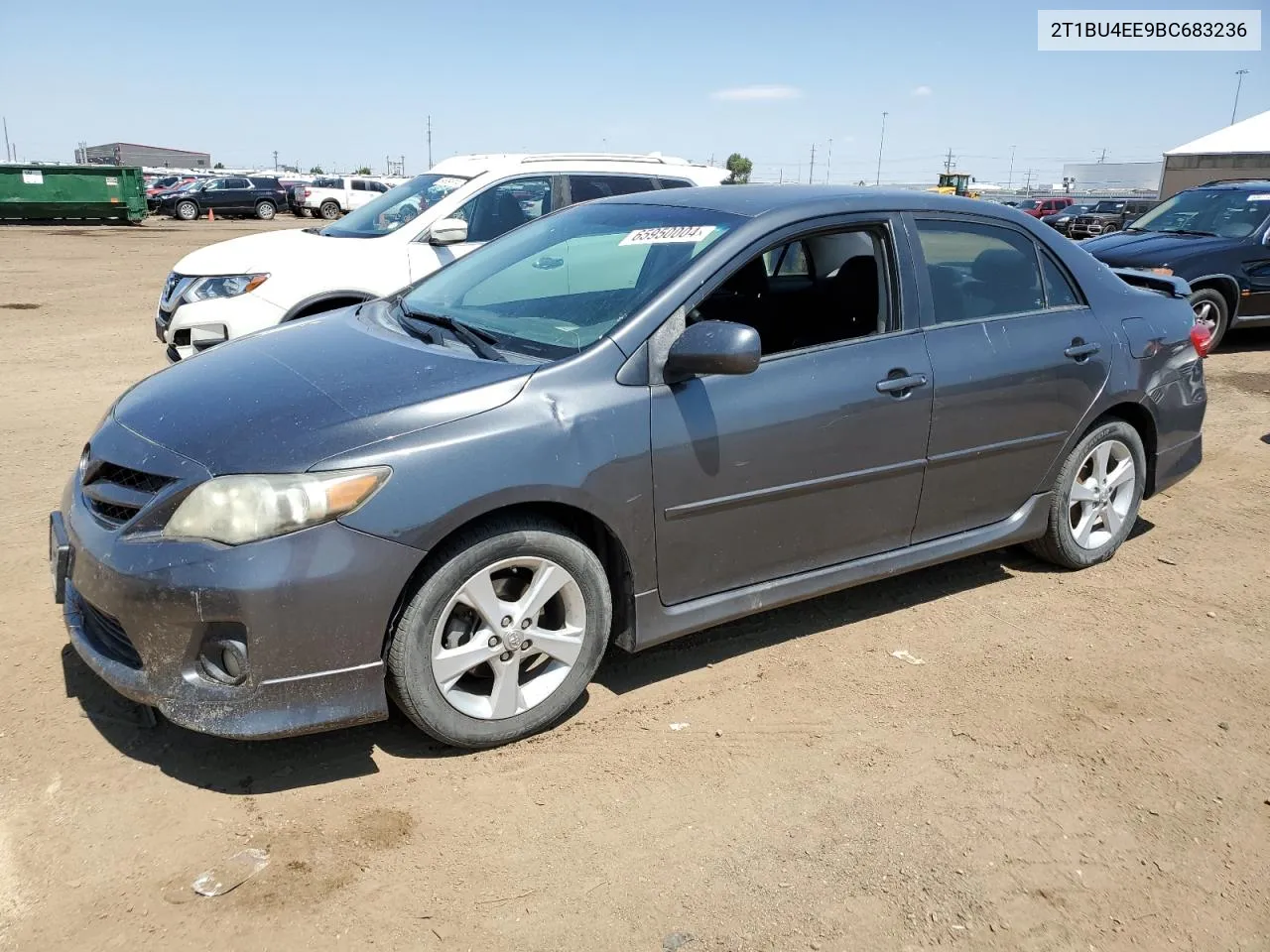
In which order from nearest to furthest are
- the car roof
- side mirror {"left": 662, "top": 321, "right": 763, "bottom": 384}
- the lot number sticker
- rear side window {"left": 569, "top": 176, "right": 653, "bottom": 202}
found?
1. side mirror {"left": 662, "top": 321, "right": 763, "bottom": 384}
2. the lot number sticker
3. the car roof
4. rear side window {"left": 569, "top": 176, "right": 653, "bottom": 202}

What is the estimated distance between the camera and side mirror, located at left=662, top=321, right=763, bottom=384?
327 centimetres

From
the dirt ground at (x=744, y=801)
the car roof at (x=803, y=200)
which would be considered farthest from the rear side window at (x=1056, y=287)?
the dirt ground at (x=744, y=801)

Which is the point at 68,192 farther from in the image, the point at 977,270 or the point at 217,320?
the point at 977,270

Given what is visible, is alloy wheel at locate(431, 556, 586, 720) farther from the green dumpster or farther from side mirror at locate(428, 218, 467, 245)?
the green dumpster

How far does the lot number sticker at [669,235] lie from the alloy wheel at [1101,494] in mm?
2124

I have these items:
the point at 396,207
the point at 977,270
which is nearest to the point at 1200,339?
the point at 977,270

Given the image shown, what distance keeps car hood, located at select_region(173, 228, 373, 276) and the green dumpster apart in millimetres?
27773

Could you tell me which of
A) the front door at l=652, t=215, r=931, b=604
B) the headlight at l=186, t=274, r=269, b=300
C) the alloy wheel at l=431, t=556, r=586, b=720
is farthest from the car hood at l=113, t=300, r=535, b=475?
the headlight at l=186, t=274, r=269, b=300

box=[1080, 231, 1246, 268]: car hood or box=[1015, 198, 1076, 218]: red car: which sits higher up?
box=[1080, 231, 1246, 268]: car hood

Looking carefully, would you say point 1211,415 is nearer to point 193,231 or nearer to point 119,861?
point 119,861

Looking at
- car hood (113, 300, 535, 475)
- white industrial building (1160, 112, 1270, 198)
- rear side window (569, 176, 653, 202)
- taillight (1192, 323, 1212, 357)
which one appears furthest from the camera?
white industrial building (1160, 112, 1270, 198)

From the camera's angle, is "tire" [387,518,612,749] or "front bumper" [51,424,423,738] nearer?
"front bumper" [51,424,423,738]

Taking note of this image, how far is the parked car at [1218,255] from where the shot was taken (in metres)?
9.95

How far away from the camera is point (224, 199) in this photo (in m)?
38.8
